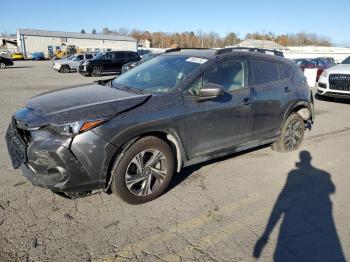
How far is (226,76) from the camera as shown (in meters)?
4.38

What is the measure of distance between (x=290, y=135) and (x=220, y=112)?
2.07 metres

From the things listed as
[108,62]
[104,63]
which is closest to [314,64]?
[108,62]

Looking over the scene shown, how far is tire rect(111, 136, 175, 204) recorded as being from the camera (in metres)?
3.44

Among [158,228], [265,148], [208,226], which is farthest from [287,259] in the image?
[265,148]

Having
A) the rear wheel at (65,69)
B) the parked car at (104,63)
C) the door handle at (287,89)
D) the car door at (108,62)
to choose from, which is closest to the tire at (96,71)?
the parked car at (104,63)

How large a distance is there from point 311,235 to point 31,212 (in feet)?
9.60

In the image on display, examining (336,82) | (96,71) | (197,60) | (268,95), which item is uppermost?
(197,60)

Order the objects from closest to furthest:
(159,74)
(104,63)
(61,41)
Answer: (159,74) → (104,63) → (61,41)

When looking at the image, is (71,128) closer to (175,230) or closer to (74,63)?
(175,230)

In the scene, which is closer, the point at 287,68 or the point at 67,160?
the point at 67,160

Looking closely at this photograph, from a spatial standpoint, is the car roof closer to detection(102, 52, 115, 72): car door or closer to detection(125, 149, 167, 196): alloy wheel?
detection(125, 149, 167, 196): alloy wheel

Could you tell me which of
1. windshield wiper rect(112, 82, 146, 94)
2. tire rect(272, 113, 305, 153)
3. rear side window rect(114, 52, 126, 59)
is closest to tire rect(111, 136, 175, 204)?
windshield wiper rect(112, 82, 146, 94)

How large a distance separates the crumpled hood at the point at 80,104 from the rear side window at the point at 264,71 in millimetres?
1918

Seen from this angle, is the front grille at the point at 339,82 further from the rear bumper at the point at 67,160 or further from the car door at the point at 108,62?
the car door at the point at 108,62
